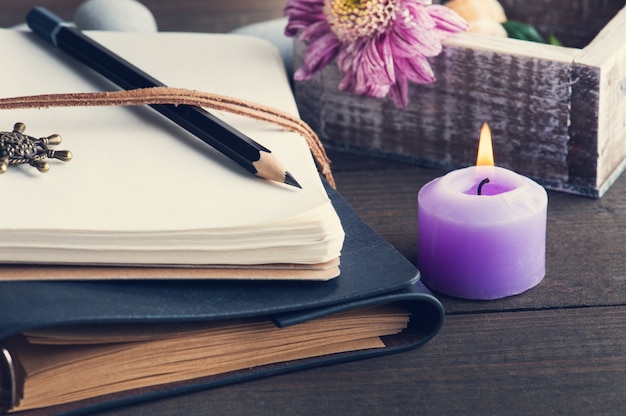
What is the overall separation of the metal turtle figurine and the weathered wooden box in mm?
282

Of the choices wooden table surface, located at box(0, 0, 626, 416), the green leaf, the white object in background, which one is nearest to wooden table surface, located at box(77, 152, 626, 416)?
wooden table surface, located at box(0, 0, 626, 416)

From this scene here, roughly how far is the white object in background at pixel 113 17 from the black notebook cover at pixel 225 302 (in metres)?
0.45

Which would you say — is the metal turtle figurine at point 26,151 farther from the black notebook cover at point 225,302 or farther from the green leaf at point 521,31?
the green leaf at point 521,31

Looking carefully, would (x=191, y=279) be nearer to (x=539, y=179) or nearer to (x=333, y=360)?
(x=333, y=360)

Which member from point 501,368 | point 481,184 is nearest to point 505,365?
point 501,368

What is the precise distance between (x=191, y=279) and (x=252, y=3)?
0.71 m

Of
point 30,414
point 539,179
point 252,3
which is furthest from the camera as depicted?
point 252,3

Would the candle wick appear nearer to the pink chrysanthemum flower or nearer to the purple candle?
the purple candle

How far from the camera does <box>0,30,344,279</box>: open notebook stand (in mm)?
488

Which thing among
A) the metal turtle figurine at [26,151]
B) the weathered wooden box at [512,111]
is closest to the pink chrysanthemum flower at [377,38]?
the weathered wooden box at [512,111]

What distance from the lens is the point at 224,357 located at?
51 centimetres

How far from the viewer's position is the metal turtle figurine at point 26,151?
551 mm

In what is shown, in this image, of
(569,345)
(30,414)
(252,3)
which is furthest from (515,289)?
(252,3)

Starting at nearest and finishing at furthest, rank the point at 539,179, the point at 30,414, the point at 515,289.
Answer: the point at 30,414
the point at 515,289
the point at 539,179
